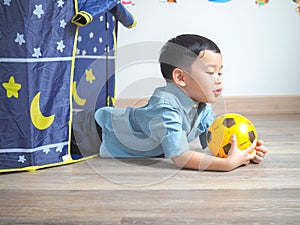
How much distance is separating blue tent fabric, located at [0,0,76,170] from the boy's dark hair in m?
0.32

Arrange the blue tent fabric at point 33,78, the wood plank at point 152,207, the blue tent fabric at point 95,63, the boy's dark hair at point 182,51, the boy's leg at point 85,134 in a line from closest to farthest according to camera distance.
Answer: the wood plank at point 152,207 < the blue tent fabric at point 33,78 < the boy's dark hair at point 182,51 < the boy's leg at point 85,134 < the blue tent fabric at point 95,63

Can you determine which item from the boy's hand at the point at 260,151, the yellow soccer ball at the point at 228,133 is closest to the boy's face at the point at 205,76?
the yellow soccer ball at the point at 228,133

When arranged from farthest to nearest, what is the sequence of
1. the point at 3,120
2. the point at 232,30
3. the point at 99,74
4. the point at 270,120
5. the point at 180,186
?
the point at 232,30
the point at 270,120
the point at 99,74
the point at 3,120
the point at 180,186

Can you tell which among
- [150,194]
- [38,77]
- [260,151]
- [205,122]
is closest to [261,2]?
[205,122]

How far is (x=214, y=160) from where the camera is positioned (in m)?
1.47

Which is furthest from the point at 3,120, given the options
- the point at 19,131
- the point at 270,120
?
the point at 270,120

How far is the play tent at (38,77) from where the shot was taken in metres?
1.45

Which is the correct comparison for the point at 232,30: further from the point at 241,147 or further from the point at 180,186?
the point at 180,186

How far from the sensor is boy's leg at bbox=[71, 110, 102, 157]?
5.48ft

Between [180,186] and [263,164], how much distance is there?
0.36 metres

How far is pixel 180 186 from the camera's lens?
1340mm

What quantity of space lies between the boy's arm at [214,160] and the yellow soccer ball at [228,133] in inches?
0.7

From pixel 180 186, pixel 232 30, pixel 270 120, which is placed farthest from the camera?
pixel 232 30

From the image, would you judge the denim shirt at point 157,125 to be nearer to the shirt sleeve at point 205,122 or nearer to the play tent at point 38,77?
the shirt sleeve at point 205,122
